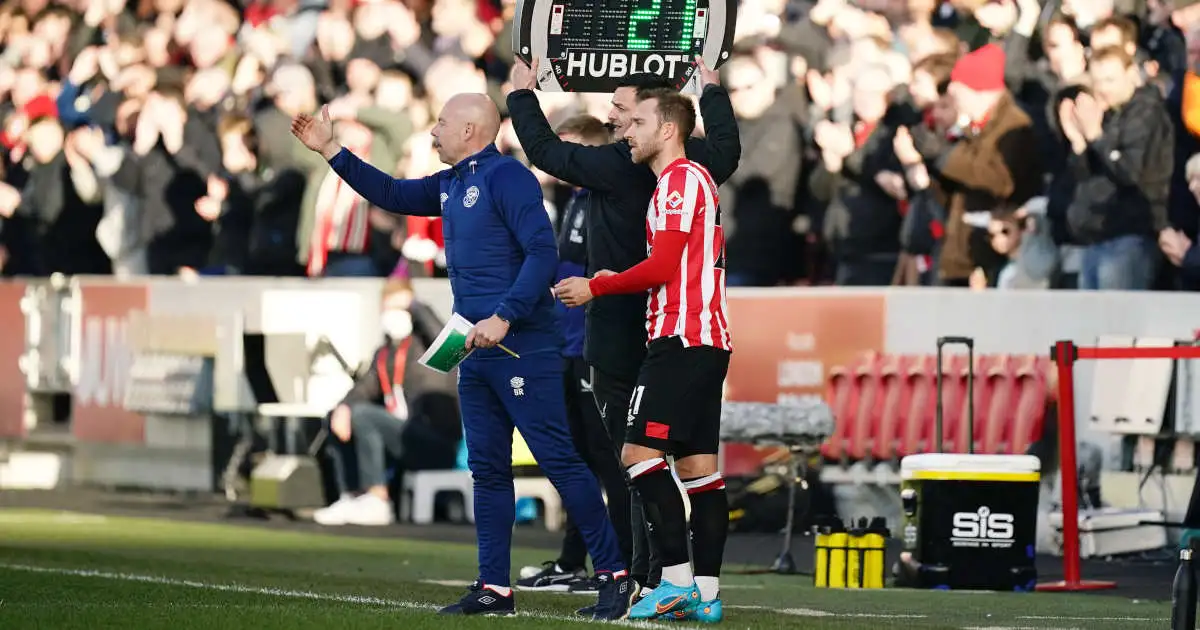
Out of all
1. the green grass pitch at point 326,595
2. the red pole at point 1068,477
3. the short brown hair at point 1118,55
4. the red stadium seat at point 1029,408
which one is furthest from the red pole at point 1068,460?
the short brown hair at point 1118,55

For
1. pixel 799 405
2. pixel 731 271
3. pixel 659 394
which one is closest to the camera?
pixel 659 394

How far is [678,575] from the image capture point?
30.0 ft

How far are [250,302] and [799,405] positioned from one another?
20.7ft

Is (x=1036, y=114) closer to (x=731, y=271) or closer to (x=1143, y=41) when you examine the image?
(x=1143, y=41)

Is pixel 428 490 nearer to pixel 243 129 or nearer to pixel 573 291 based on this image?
pixel 243 129

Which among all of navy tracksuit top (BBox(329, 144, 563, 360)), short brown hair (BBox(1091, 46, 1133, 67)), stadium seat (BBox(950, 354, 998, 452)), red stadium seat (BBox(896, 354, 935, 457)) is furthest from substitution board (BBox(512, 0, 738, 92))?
red stadium seat (BBox(896, 354, 935, 457))

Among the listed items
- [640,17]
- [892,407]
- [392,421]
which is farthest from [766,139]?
[640,17]

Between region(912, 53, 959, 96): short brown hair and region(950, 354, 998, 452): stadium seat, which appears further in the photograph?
region(912, 53, 959, 96): short brown hair

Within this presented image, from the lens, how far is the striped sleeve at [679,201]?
29.6ft

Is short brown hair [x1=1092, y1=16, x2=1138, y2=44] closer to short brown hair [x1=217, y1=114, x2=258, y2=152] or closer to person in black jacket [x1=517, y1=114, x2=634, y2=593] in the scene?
person in black jacket [x1=517, y1=114, x2=634, y2=593]

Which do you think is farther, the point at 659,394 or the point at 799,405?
the point at 799,405

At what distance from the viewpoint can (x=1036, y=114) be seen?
15922 mm

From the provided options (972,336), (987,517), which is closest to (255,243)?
(972,336)

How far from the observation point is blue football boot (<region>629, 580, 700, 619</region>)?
29.9ft
